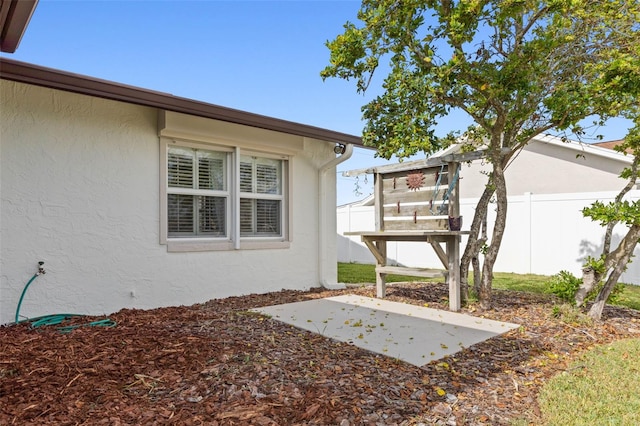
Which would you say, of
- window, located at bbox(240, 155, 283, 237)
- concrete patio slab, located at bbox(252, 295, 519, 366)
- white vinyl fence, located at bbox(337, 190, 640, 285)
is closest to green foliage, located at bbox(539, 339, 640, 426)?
concrete patio slab, located at bbox(252, 295, 519, 366)

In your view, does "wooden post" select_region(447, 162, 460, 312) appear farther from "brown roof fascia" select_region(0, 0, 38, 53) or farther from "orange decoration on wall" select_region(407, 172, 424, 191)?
"brown roof fascia" select_region(0, 0, 38, 53)

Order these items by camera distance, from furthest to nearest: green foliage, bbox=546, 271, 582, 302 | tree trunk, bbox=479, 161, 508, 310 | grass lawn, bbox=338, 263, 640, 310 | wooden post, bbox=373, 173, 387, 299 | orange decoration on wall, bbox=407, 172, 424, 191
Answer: grass lawn, bbox=338, 263, 640, 310
wooden post, bbox=373, 173, 387, 299
orange decoration on wall, bbox=407, 172, 424, 191
tree trunk, bbox=479, 161, 508, 310
green foliage, bbox=546, 271, 582, 302

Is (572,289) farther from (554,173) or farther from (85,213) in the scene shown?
(554,173)

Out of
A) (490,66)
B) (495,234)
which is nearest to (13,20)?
(490,66)

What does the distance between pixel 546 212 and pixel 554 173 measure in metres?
3.93

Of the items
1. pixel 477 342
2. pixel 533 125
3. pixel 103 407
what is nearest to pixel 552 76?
pixel 533 125

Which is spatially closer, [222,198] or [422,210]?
[422,210]

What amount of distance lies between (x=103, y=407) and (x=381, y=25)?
15.7 ft

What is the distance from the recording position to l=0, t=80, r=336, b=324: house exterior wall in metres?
4.56

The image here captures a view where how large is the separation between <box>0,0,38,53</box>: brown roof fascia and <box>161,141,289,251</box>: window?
2.46 m

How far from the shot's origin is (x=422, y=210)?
18.9 ft

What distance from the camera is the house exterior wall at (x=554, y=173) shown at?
12.0 metres

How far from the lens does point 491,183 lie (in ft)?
18.4

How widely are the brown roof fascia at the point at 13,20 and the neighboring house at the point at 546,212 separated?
22.3 feet
